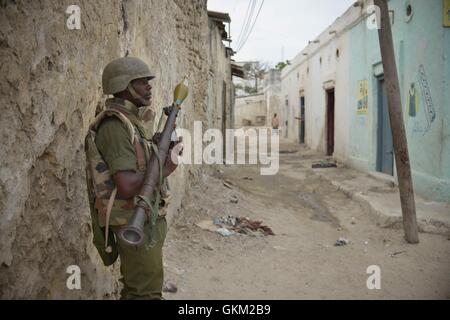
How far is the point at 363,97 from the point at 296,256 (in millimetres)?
5811

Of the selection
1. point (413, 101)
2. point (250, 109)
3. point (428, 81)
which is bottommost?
point (413, 101)

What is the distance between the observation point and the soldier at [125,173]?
1780 mm

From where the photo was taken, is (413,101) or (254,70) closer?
(413,101)

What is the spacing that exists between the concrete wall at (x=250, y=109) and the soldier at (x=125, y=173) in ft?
96.5

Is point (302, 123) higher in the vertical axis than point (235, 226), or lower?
higher

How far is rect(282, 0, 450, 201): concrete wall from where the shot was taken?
5484 millimetres

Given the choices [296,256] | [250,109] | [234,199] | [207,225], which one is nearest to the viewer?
[296,256]

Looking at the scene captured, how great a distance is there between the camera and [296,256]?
13.5ft

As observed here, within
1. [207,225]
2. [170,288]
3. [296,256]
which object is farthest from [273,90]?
[170,288]

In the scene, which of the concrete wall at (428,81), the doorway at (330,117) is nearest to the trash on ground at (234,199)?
the concrete wall at (428,81)

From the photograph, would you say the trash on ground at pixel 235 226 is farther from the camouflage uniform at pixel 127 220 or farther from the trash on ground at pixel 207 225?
the camouflage uniform at pixel 127 220

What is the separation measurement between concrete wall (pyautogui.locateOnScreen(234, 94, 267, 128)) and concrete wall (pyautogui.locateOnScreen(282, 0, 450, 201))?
15920mm

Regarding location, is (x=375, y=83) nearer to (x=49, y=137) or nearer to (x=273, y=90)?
(x=49, y=137)

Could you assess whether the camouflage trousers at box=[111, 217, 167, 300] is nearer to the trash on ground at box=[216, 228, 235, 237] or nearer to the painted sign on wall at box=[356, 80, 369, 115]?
the trash on ground at box=[216, 228, 235, 237]
